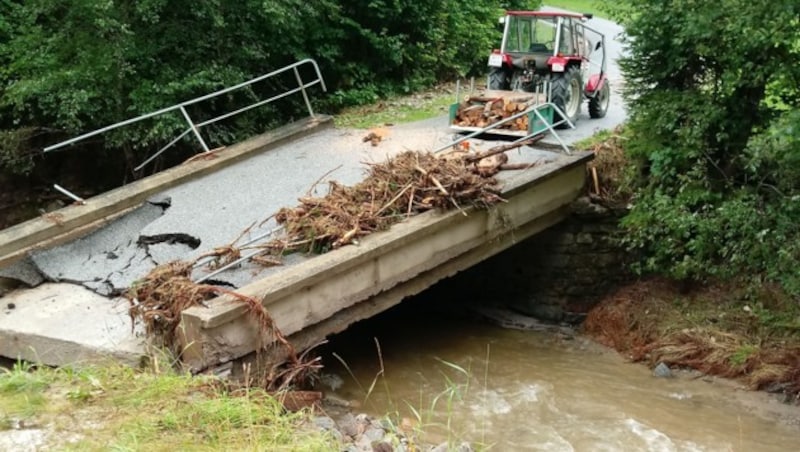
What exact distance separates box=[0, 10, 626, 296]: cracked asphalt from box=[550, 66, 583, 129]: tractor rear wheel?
17.1 inches

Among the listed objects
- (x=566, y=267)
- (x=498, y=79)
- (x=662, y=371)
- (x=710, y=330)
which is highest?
(x=498, y=79)

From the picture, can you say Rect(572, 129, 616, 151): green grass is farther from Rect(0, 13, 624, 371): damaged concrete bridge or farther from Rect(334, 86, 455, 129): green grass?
Rect(334, 86, 455, 129): green grass

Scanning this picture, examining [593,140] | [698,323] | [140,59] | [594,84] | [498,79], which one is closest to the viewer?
[698,323]

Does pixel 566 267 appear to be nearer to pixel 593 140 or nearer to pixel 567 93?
pixel 593 140

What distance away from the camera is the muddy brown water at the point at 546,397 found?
24.3 feet

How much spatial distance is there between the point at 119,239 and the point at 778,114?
6927mm

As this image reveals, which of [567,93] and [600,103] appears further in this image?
[600,103]

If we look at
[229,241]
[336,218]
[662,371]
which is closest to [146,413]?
[229,241]

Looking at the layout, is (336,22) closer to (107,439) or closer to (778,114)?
(778,114)

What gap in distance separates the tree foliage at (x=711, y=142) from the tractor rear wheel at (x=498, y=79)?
282 cm

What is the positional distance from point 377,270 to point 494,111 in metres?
4.14

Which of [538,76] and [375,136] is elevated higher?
[538,76]

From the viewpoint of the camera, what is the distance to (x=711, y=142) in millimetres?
9016

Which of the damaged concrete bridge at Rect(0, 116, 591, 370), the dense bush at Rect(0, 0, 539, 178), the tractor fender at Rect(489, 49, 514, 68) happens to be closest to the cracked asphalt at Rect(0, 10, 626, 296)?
the damaged concrete bridge at Rect(0, 116, 591, 370)
